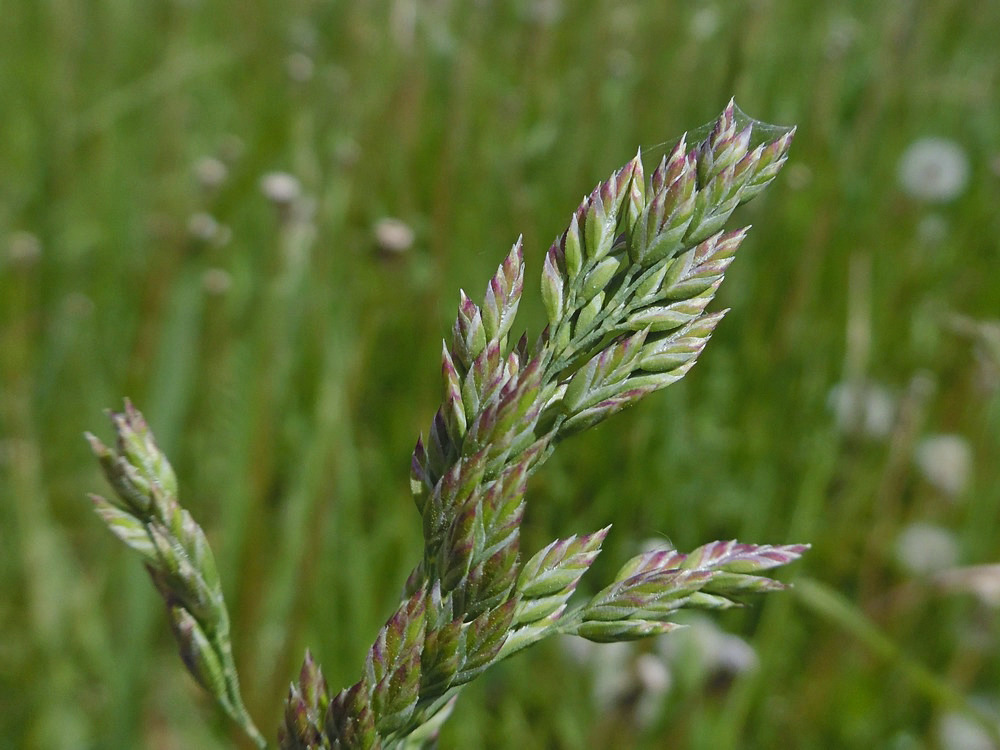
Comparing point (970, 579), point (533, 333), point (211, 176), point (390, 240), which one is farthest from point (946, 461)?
point (211, 176)

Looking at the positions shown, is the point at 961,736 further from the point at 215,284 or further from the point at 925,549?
the point at 215,284

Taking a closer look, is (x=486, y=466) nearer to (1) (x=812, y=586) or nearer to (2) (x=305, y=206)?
(1) (x=812, y=586)

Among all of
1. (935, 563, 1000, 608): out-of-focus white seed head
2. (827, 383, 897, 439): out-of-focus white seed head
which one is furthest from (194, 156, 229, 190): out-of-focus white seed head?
(935, 563, 1000, 608): out-of-focus white seed head

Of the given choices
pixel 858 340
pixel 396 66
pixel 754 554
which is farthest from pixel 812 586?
pixel 396 66

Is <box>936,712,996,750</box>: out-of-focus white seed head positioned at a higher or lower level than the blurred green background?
lower

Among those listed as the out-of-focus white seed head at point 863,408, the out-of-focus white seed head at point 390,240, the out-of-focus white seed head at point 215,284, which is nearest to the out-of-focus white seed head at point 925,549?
the out-of-focus white seed head at point 863,408

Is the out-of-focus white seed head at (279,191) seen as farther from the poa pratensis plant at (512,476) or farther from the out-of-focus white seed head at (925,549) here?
the out-of-focus white seed head at (925,549)

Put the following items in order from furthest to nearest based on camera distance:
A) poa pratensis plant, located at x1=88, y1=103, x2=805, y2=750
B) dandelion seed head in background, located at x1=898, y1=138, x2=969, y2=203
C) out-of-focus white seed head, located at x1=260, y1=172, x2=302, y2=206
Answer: dandelion seed head in background, located at x1=898, y1=138, x2=969, y2=203 → out-of-focus white seed head, located at x1=260, y1=172, x2=302, y2=206 → poa pratensis plant, located at x1=88, y1=103, x2=805, y2=750

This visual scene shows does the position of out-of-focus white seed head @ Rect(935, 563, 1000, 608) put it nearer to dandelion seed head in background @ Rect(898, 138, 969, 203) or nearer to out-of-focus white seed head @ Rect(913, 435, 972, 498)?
out-of-focus white seed head @ Rect(913, 435, 972, 498)
